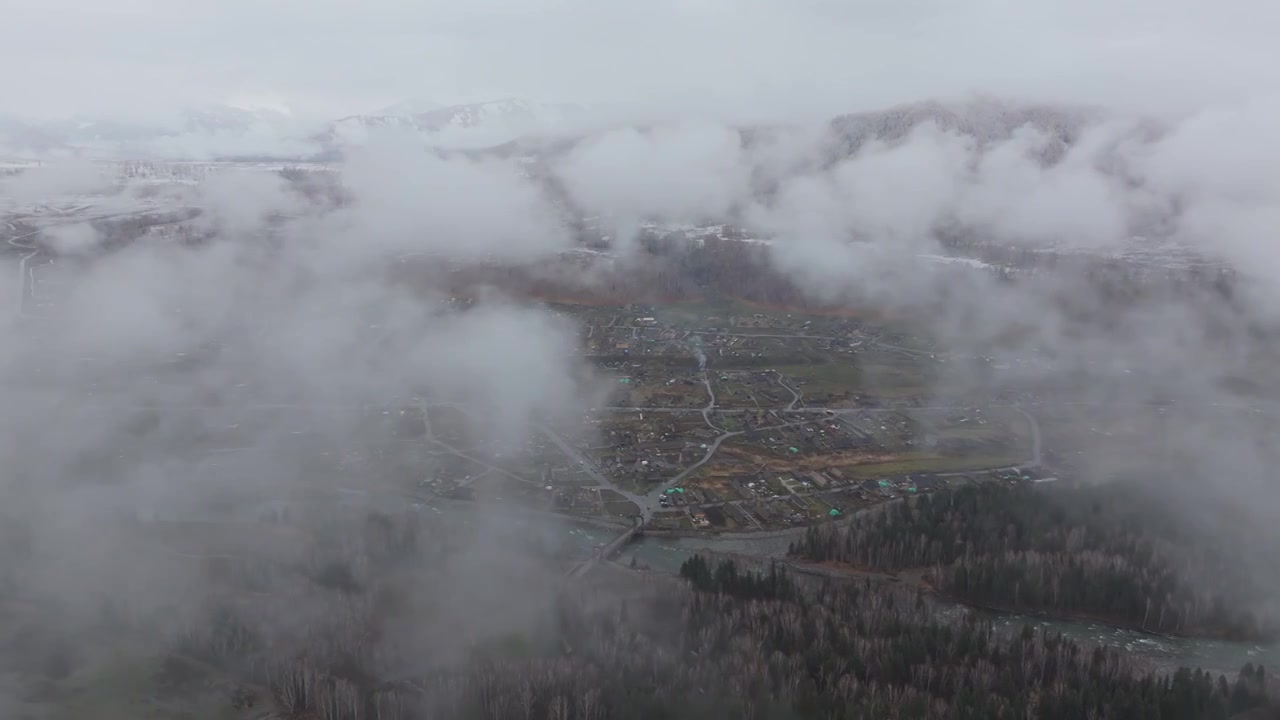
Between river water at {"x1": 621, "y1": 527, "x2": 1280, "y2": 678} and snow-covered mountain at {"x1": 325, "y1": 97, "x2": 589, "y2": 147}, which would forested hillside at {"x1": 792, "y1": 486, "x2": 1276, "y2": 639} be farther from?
snow-covered mountain at {"x1": 325, "y1": 97, "x2": 589, "y2": 147}

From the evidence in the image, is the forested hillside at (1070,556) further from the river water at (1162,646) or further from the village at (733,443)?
the village at (733,443)

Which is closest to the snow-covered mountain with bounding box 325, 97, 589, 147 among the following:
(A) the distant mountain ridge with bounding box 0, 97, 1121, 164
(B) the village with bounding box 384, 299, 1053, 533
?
(A) the distant mountain ridge with bounding box 0, 97, 1121, 164

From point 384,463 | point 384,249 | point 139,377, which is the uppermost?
point 384,249

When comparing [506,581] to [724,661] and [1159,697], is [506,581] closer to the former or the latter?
[724,661]

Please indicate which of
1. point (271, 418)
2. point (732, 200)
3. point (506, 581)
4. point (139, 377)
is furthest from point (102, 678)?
point (732, 200)

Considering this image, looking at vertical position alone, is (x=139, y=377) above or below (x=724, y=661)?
above

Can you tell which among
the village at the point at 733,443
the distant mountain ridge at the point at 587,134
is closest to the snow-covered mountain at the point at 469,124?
the distant mountain ridge at the point at 587,134

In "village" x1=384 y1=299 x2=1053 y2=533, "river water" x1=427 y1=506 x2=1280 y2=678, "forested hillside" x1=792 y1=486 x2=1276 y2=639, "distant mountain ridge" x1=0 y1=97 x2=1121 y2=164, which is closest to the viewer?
"river water" x1=427 y1=506 x2=1280 y2=678

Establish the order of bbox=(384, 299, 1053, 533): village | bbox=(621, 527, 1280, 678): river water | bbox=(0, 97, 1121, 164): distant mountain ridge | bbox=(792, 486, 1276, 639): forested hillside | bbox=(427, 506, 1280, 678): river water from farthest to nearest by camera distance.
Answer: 1. bbox=(0, 97, 1121, 164): distant mountain ridge
2. bbox=(384, 299, 1053, 533): village
3. bbox=(792, 486, 1276, 639): forested hillside
4. bbox=(427, 506, 1280, 678): river water
5. bbox=(621, 527, 1280, 678): river water
